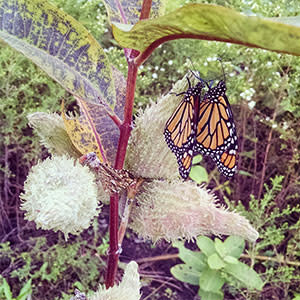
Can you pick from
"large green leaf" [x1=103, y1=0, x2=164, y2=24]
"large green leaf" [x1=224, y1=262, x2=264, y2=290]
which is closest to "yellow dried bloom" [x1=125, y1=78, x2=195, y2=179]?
"large green leaf" [x1=103, y1=0, x2=164, y2=24]

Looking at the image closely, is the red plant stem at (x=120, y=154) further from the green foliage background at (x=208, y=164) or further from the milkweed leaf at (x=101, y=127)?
the green foliage background at (x=208, y=164)

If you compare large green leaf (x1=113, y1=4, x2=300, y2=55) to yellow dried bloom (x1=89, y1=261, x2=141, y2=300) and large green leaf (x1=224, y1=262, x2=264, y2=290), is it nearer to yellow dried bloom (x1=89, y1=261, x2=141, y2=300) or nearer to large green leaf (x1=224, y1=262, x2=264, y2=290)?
yellow dried bloom (x1=89, y1=261, x2=141, y2=300)

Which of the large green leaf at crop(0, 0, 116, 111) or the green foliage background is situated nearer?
the large green leaf at crop(0, 0, 116, 111)

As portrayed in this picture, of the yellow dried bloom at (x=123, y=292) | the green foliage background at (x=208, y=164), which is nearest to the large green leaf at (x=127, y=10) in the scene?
the yellow dried bloom at (x=123, y=292)

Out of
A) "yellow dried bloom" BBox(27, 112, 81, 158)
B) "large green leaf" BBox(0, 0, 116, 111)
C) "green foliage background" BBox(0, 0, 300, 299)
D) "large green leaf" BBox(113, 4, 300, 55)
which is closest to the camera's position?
"large green leaf" BBox(113, 4, 300, 55)

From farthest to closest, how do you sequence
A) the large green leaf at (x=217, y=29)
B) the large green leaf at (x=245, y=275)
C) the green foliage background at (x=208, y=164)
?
the green foliage background at (x=208, y=164), the large green leaf at (x=245, y=275), the large green leaf at (x=217, y=29)

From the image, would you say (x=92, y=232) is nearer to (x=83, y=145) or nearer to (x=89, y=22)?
(x=89, y=22)

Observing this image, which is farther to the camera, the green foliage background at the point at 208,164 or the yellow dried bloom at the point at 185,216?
the green foliage background at the point at 208,164
